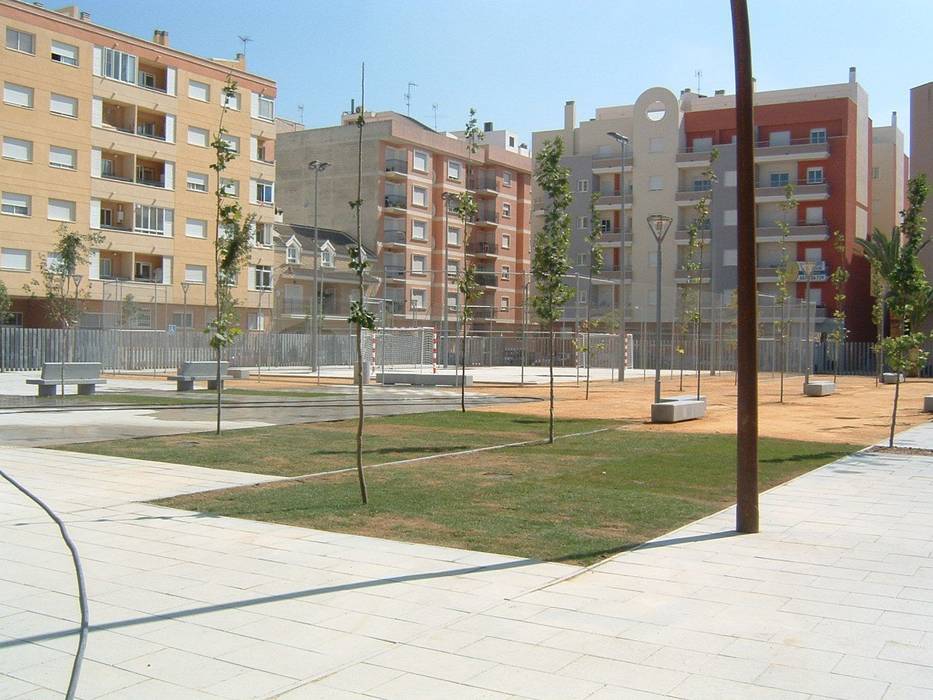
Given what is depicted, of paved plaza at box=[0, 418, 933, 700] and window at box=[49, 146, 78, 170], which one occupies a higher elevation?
window at box=[49, 146, 78, 170]

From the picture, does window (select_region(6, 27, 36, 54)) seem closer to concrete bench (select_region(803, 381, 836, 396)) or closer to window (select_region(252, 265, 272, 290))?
window (select_region(252, 265, 272, 290))

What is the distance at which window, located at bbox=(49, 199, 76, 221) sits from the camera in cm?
4638

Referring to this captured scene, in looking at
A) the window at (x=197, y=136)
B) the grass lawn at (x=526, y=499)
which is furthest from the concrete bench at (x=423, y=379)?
the window at (x=197, y=136)

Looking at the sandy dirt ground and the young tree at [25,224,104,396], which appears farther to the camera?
the young tree at [25,224,104,396]

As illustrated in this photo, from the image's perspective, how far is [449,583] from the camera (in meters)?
6.29

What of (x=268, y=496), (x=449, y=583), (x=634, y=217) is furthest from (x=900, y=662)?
(x=634, y=217)

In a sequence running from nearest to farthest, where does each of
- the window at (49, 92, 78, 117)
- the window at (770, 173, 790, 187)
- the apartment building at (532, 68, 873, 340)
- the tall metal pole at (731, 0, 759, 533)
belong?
the tall metal pole at (731, 0, 759, 533), the window at (49, 92, 78, 117), the apartment building at (532, 68, 873, 340), the window at (770, 173, 790, 187)

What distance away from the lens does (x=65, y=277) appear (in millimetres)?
40781

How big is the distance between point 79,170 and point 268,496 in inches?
1674

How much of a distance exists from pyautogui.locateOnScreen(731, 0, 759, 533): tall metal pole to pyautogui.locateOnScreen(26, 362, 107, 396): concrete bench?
19436mm

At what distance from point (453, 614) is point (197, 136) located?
51550 mm

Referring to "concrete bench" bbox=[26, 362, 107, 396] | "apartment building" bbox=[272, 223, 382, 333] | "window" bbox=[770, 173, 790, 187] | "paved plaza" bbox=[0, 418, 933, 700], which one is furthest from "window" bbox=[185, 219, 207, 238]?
"paved plaza" bbox=[0, 418, 933, 700]

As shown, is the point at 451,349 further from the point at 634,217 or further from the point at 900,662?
the point at 900,662

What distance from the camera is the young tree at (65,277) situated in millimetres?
39438
